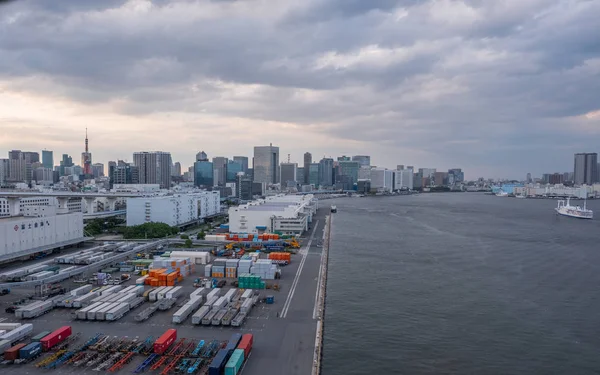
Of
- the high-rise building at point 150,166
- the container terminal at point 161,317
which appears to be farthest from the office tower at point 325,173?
the container terminal at point 161,317

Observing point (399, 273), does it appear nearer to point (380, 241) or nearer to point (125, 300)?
point (380, 241)

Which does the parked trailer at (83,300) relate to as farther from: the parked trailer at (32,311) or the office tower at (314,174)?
the office tower at (314,174)

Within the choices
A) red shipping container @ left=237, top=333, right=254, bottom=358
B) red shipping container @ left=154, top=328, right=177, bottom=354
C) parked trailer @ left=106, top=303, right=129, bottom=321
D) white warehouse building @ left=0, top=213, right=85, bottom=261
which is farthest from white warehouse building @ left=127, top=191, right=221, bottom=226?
red shipping container @ left=237, top=333, right=254, bottom=358

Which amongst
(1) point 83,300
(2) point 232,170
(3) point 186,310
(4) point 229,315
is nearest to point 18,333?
(1) point 83,300

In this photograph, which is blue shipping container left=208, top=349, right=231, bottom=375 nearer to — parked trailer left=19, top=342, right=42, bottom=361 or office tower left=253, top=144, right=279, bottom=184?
parked trailer left=19, top=342, right=42, bottom=361

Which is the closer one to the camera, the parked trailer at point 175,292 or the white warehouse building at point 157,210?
the parked trailer at point 175,292

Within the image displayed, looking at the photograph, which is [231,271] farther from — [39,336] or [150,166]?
[150,166]
